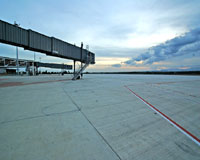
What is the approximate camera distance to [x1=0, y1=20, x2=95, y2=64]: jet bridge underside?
11998mm

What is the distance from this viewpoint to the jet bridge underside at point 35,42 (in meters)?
12.0

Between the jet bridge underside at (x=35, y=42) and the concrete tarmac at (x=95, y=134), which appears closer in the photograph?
the concrete tarmac at (x=95, y=134)

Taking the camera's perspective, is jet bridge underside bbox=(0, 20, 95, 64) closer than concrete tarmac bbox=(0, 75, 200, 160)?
No

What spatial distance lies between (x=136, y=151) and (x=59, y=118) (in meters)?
2.75

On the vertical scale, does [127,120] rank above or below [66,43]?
below

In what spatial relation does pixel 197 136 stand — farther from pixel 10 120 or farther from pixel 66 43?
pixel 66 43

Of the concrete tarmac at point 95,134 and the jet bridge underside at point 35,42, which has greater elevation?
the jet bridge underside at point 35,42

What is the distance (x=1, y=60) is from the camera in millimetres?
58094

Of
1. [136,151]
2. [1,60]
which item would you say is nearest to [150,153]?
[136,151]

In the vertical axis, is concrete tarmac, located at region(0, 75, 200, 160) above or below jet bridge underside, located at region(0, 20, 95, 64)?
below

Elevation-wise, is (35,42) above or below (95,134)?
above

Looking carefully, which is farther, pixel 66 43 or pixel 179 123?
pixel 66 43

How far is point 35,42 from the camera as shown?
14.7 m

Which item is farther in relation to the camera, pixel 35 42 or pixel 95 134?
pixel 35 42
